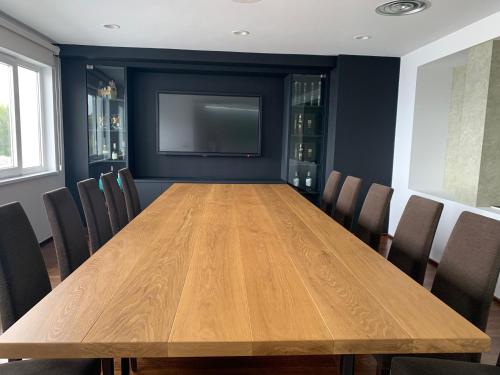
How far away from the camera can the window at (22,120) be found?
3811mm

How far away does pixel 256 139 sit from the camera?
563cm

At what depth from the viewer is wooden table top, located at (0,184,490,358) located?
0.94 metres

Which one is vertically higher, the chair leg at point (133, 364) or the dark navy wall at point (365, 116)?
the dark navy wall at point (365, 116)

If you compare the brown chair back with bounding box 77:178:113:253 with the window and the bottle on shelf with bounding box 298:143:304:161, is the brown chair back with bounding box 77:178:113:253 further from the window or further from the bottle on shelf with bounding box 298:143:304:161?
the bottle on shelf with bounding box 298:143:304:161

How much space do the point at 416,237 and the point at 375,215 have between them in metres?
0.53

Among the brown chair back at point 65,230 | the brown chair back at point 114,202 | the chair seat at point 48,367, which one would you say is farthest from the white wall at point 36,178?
the chair seat at point 48,367

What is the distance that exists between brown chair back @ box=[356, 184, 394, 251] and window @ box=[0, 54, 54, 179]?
138 inches

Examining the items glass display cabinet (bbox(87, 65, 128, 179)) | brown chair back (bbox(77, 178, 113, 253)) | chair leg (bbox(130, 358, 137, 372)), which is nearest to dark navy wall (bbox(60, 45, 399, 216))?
glass display cabinet (bbox(87, 65, 128, 179))

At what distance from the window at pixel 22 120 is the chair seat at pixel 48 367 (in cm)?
308

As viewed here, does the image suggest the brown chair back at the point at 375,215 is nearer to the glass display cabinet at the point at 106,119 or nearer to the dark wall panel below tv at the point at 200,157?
the dark wall panel below tv at the point at 200,157

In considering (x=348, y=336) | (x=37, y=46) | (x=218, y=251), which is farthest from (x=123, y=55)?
(x=348, y=336)

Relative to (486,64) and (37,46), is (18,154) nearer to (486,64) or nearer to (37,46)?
(37,46)

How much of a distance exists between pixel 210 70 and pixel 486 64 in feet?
10.5

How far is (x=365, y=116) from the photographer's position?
4918 mm
